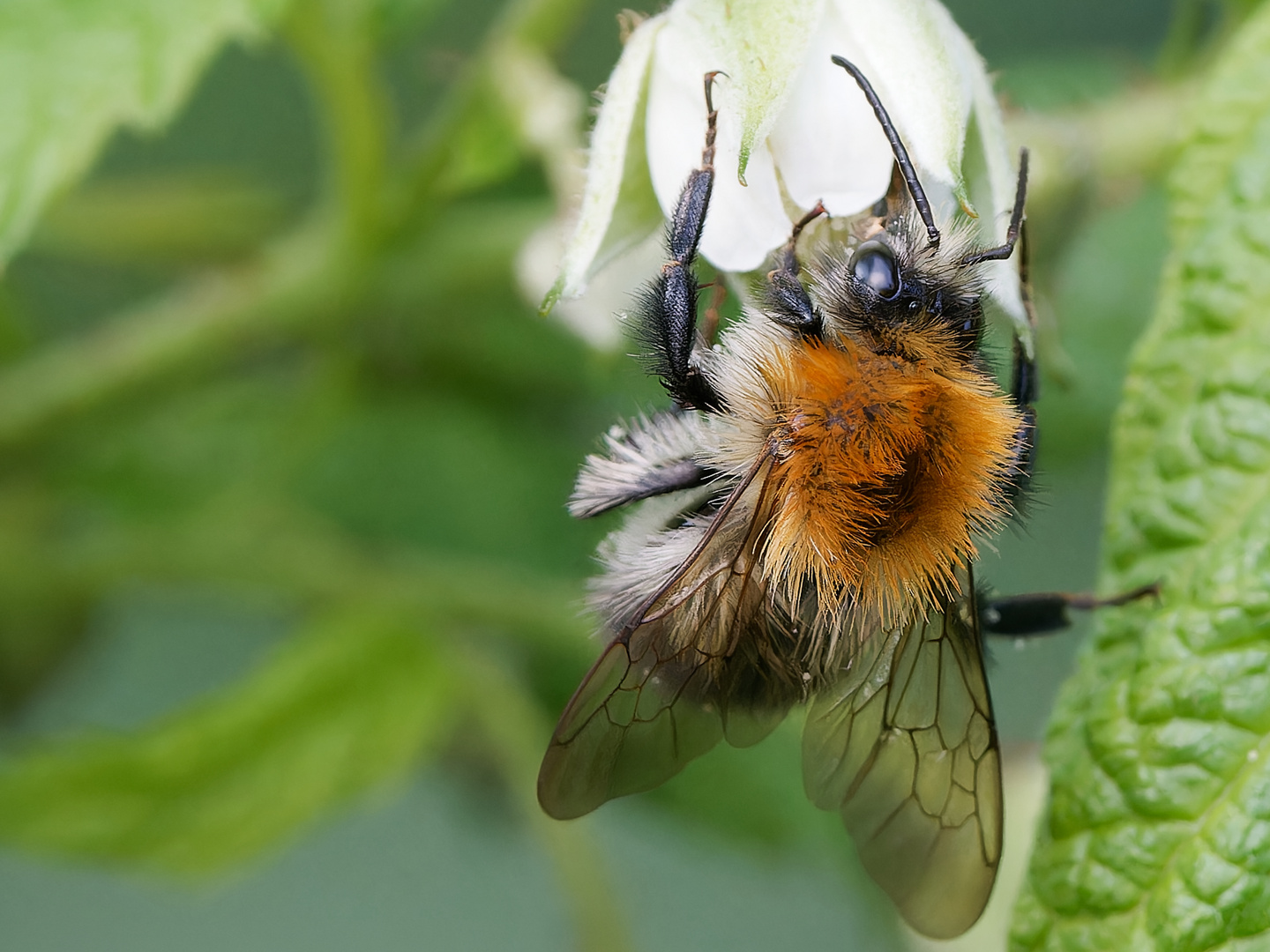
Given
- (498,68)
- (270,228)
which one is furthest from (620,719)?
(270,228)

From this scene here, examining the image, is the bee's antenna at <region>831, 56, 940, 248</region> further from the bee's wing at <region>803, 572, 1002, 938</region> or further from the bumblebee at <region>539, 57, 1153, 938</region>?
the bee's wing at <region>803, 572, 1002, 938</region>

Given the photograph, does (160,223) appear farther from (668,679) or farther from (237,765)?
(668,679)

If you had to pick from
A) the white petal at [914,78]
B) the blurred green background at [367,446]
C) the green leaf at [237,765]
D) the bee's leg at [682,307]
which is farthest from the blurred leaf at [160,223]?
the white petal at [914,78]

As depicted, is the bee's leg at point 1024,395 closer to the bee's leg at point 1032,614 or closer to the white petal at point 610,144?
the bee's leg at point 1032,614

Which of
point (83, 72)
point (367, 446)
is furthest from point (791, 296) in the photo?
point (367, 446)

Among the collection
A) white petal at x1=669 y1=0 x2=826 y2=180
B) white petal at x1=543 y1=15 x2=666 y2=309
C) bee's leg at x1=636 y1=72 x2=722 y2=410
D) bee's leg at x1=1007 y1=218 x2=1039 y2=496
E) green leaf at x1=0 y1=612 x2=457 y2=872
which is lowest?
green leaf at x1=0 y1=612 x2=457 y2=872

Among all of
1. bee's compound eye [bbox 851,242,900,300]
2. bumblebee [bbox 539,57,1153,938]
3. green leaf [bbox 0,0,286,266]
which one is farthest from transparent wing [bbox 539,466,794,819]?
green leaf [bbox 0,0,286,266]

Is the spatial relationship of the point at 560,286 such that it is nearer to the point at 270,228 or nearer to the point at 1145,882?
A: the point at 1145,882
